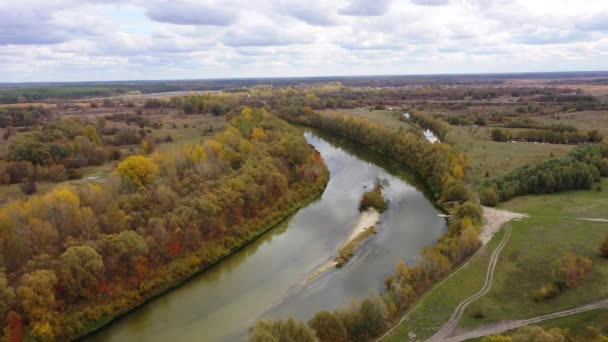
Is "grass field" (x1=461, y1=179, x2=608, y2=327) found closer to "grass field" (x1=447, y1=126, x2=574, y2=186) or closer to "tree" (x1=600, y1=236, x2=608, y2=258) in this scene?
"tree" (x1=600, y1=236, x2=608, y2=258)

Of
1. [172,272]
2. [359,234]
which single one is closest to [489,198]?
[359,234]

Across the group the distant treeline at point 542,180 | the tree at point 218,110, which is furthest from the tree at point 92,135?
the distant treeline at point 542,180

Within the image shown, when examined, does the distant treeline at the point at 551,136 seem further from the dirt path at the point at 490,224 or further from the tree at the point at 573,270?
the tree at the point at 573,270

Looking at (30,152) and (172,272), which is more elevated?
(30,152)

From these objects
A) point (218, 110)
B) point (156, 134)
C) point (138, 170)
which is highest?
point (218, 110)

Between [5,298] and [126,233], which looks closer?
[5,298]

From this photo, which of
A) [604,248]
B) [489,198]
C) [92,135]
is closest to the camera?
[604,248]

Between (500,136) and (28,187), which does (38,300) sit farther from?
(500,136)
